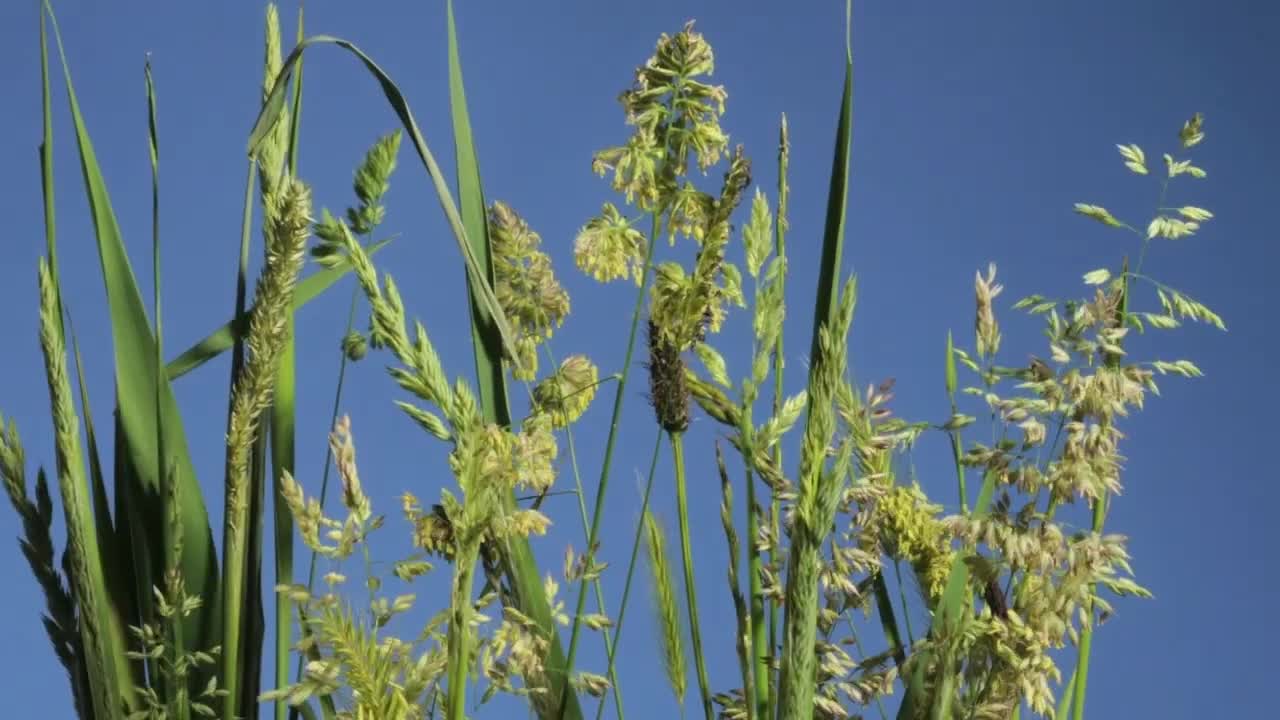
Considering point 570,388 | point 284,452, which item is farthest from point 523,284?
point 284,452

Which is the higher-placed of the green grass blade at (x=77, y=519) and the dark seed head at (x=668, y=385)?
the dark seed head at (x=668, y=385)

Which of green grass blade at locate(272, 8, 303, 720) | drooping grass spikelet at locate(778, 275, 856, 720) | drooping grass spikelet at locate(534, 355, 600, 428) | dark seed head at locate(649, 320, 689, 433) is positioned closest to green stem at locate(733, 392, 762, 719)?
dark seed head at locate(649, 320, 689, 433)

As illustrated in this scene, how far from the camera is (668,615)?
5.95 ft

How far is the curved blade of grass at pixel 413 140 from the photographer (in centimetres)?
154

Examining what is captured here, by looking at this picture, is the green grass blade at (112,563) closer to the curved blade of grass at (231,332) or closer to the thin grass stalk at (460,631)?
the curved blade of grass at (231,332)

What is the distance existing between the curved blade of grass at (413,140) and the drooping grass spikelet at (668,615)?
358mm

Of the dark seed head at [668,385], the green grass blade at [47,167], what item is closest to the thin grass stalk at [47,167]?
the green grass blade at [47,167]

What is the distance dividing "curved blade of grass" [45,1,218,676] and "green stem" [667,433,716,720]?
0.55m

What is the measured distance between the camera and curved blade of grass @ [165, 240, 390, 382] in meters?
1.71

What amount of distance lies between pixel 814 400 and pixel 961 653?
1.37 ft

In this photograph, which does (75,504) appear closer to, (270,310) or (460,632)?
(270,310)

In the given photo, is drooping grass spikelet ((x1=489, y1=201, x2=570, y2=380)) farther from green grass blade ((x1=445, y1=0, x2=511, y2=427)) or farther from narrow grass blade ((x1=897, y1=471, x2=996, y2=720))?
narrow grass blade ((x1=897, y1=471, x2=996, y2=720))

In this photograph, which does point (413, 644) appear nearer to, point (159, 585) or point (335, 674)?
point (335, 674)

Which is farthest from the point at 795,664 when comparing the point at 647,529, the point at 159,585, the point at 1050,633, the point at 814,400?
the point at 159,585
